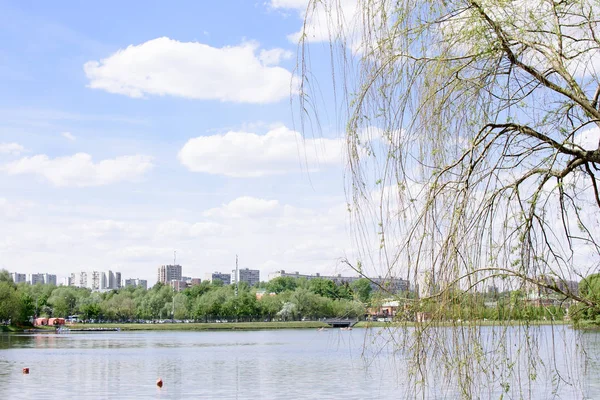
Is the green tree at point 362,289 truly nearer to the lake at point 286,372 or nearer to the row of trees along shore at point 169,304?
the lake at point 286,372

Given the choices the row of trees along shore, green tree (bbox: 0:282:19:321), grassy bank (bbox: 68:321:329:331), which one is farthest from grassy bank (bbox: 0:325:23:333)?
grassy bank (bbox: 68:321:329:331)

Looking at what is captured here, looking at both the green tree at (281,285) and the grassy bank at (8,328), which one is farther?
the green tree at (281,285)

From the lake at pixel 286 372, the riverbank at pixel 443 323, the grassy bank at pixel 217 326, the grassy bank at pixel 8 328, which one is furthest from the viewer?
the grassy bank at pixel 217 326

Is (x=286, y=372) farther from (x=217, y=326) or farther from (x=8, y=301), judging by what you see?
(x=217, y=326)

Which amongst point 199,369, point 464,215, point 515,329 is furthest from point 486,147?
point 199,369

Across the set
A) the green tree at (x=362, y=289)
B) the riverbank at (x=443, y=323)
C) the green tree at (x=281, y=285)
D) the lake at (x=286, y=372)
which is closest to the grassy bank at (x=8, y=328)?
the lake at (x=286, y=372)

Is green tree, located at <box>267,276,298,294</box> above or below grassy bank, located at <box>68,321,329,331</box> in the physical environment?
above

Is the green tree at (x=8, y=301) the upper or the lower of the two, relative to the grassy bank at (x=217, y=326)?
upper

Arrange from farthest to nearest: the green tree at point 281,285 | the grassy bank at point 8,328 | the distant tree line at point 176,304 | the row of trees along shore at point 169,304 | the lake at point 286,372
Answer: the green tree at point 281,285
the distant tree line at point 176,304
the grassy bank at point 8,328
the row of trees along shore at point 169,304
the lake at point 286,372

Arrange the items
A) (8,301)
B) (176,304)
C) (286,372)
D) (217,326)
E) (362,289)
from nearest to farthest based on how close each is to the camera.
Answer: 1. (362,289)
2. (286,372)
3. (8,301)
4. (217,326)
5. (176,304)

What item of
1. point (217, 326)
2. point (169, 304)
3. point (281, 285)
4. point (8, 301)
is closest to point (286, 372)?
point (8, 301)

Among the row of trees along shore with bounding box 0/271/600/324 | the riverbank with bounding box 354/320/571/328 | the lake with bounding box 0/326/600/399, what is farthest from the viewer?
the row of trees along shore with bounding box 0/271/600/324

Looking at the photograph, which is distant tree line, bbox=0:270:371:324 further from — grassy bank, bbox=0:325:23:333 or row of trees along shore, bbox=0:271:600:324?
grassy bank, bbox=0:325:23:333

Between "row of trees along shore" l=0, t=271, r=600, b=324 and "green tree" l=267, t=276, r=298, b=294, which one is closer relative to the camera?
"row of trees along shore" l=0, t=271, r=600, b=324
